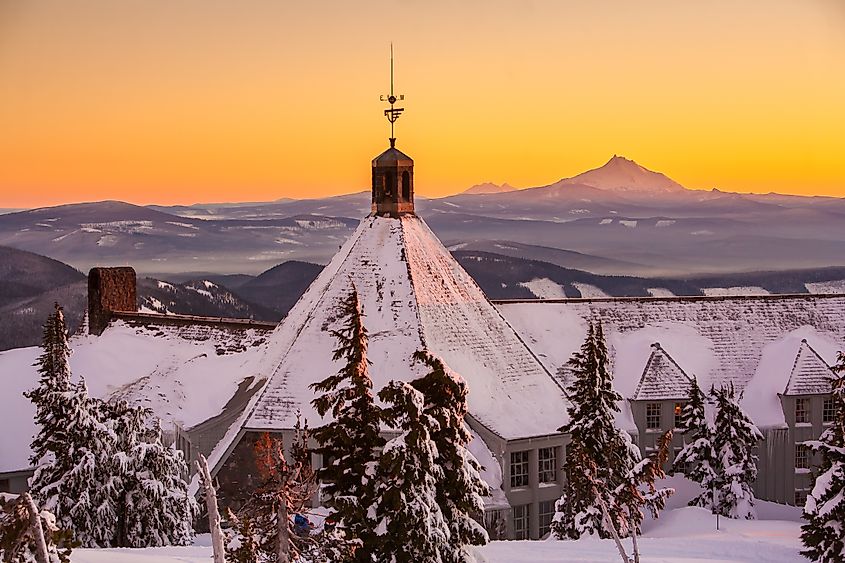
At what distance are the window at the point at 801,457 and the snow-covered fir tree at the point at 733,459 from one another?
3779mm

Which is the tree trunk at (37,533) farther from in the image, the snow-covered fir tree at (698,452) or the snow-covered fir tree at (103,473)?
the snow-covered fir tree at (698,452)

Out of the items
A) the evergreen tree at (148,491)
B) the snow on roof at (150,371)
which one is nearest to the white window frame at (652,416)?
the snow on roof at (150,371)

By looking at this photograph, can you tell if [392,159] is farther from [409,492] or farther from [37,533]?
[37,533]

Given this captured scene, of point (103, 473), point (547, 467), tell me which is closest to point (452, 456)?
point (103, 473)

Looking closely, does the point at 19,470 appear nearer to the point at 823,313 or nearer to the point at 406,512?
the point at 406,512

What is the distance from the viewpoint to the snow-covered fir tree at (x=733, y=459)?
42.4m

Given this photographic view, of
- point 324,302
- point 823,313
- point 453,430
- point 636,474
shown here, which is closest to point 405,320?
point 324,302

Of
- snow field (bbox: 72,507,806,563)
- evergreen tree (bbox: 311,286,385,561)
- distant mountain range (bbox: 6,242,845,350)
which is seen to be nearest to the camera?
evergreen tree (bbox: 311,286,385,561)

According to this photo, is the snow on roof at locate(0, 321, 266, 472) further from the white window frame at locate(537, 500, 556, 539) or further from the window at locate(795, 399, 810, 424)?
the window at locate(795, 399, 810, 424)

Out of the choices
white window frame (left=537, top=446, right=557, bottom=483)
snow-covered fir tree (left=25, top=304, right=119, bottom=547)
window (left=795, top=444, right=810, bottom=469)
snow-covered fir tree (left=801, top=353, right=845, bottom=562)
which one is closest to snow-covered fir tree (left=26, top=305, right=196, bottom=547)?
snow-covered fir tree (left=25, top=304, right=119, bottom=547)

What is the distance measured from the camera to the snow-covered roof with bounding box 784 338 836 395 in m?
47.4

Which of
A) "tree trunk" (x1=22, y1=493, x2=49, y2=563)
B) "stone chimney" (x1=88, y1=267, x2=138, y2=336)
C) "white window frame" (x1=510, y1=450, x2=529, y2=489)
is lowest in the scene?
"white window frame" (x1=510, y1=450, x2=529, y2=489)

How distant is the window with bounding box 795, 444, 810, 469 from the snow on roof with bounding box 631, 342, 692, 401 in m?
5.64

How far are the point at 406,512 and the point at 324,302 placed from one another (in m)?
20.4
